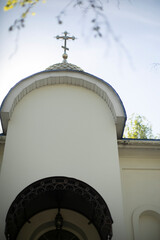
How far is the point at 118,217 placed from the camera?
18.0 ft

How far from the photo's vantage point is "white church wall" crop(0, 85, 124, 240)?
5.77 meters

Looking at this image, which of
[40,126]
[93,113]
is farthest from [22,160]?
[93,113]

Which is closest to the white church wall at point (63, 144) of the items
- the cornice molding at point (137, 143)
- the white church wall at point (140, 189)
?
the cornice molding at point (137, 143)

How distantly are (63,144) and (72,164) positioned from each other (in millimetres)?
530

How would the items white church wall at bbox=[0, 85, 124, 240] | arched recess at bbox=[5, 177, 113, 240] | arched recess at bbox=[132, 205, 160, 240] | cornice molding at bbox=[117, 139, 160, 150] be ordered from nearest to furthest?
arched recess at bbox=[5, 177, 113, 240] → white church wall at bbox=[0, 85, 124, 240] → arched recess at bbox=[132, 205, 160, 240] → cornice molding at bbox=[117, 139, 160, 150]

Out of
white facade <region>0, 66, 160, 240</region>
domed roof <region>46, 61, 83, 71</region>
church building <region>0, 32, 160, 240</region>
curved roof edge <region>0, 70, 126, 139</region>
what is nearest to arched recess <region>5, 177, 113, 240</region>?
church building <region>0, 32, 160, 240</region>

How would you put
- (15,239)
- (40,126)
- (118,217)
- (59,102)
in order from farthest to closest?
(59,102), (40,126), (15,239), (118,217)

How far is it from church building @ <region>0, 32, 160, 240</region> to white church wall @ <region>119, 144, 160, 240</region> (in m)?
0.02

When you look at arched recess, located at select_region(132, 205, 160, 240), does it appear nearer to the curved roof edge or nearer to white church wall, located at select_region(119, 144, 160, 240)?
white church wall, located at select_region(119, 144, 160, 240)

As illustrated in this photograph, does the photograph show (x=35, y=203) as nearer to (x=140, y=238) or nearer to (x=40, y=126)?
(x=40, y=126)

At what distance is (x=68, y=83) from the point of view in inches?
294

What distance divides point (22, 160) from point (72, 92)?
7.45 feet

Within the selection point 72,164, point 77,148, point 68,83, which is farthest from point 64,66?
point 72,164

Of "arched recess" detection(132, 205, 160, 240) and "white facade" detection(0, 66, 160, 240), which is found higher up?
"white facade" detection(0, 66, 160, 240)
